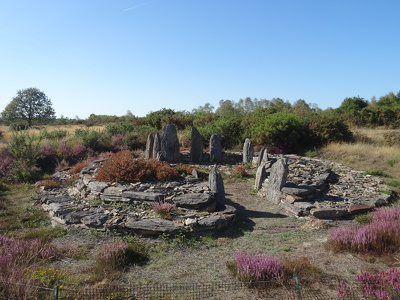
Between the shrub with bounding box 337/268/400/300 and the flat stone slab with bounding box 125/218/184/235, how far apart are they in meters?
3.78

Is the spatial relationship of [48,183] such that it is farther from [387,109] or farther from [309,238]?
[387,109]

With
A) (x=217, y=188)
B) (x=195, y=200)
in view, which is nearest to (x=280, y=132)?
(x=217, y=188)

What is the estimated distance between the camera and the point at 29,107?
4450 centimetres

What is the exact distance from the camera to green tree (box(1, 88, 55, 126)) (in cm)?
4306

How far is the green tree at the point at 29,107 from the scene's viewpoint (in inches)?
1695

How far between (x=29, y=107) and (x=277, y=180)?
46.1m

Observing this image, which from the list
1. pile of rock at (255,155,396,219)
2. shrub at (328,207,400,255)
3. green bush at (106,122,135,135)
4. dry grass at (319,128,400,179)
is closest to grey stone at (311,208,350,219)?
pile of rock at (255,155,396,219)

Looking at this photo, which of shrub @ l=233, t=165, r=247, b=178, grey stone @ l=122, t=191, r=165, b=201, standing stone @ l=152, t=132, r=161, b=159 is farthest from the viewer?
standing stone @ l=152, t=132, r=161, b=159

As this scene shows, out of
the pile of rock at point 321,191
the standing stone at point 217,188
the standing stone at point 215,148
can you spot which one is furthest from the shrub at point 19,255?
the standing stone at point 215,148

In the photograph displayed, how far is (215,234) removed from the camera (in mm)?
7156

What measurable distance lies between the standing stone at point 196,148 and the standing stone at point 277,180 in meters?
5.29

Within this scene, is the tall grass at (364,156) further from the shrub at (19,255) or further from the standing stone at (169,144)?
the shrub at (19,255)

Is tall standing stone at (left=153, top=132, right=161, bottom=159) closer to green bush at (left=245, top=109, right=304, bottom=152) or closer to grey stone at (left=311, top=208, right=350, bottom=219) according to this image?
grey stone at (left=311, top=208, right=350, bottom=219)

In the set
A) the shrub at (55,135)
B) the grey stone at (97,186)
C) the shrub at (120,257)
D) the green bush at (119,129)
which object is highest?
the green bush at (119,129)
